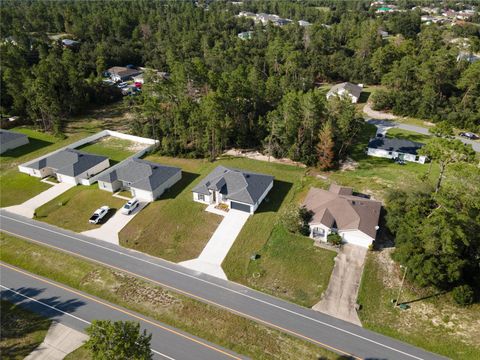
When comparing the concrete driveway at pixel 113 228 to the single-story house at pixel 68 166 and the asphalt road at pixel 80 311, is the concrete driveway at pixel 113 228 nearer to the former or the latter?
the asphalt road at pixel 80 311

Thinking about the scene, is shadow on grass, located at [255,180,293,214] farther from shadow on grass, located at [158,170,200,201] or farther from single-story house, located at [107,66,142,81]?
single-story house, located at [107,66,142,81]

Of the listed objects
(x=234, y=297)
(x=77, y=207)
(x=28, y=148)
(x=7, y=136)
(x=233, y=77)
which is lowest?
(x=28, y=148)

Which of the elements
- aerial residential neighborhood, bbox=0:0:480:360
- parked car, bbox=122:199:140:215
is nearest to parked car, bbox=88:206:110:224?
aerial residential neighborhood, bbox=0:0:480:360

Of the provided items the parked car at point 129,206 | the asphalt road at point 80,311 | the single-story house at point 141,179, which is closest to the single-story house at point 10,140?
the single-story house at point 141,179

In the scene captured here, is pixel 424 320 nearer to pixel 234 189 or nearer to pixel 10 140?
pixel 234 189

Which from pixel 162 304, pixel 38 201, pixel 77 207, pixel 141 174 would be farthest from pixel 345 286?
pixel 38 201
